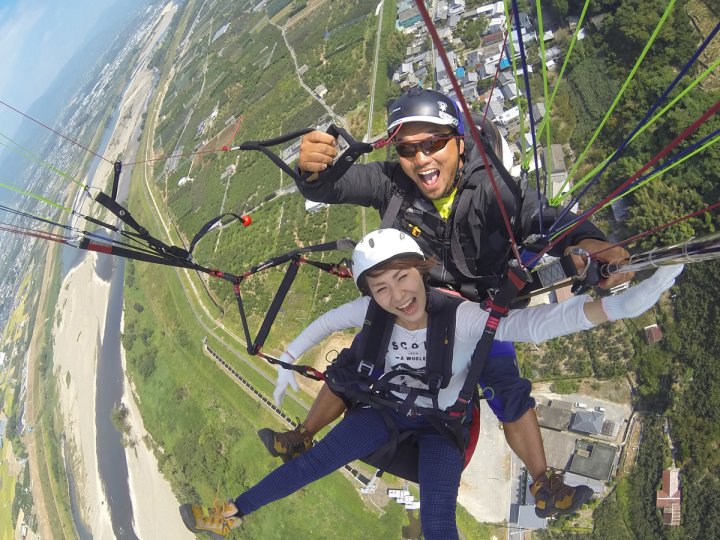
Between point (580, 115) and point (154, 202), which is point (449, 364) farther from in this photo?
point (154, 202)

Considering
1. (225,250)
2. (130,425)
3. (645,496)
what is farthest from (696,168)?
(130,425)

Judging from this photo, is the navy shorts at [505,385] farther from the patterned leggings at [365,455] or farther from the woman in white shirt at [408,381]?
the patterned leggings at [365,455]

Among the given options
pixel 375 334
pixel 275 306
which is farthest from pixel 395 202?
pixel 275 306

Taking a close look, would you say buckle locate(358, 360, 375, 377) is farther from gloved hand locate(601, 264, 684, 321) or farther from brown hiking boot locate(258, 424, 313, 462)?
gloved hand locate(601, 264, 684, 321)

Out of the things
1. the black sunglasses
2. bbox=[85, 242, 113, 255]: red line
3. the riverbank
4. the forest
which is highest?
bbox=[85, 242, 113, 255]: red line

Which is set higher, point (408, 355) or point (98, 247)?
point (98, 247)

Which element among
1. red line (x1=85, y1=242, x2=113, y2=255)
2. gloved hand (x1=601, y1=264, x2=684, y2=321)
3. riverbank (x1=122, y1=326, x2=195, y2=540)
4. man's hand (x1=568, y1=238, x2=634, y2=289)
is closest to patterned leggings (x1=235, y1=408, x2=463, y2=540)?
gloved hand (x1=601, y1=264, x2=684, y2=321)

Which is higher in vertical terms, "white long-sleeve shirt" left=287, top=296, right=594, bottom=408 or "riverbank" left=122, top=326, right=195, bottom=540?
"white long-sleeve shirt" left=287, top=296, right=594, bottom=408

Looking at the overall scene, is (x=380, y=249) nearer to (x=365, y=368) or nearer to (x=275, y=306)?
(x=365, y=368)
